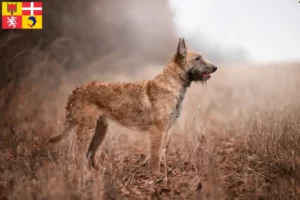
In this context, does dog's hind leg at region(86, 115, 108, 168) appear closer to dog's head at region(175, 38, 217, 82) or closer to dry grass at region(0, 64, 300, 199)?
dry grass at region(0, 64, 300, 199)

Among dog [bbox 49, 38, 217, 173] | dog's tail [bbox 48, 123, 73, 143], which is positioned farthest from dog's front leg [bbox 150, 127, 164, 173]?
dog's tail [bbox 48, 123, 73, 143]

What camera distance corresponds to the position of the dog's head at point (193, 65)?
24.4ft

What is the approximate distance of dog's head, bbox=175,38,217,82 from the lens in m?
7.45

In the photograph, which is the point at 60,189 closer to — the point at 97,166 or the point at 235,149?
the point at 97,166

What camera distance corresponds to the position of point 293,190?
583 centimetres

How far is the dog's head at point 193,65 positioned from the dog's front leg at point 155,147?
1.16m

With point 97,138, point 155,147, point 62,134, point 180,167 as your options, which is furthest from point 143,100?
point 62,134

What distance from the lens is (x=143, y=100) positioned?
745cm

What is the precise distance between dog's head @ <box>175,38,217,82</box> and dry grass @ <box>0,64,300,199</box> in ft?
1.98

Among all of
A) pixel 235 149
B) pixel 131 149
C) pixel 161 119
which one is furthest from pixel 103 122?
pixel 235 149

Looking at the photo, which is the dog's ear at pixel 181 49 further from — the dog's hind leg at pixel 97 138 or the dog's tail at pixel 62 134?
the dog's tail at pixel 62 134

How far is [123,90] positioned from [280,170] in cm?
294

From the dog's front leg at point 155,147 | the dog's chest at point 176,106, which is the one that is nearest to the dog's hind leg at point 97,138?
the dog's front leg at point 155,147

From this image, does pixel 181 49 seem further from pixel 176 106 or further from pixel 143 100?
pixel 143 100
